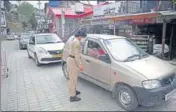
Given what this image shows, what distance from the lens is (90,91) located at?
20.8 feet

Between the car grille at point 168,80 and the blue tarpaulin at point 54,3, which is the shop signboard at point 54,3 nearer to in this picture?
the blue tarpaulin at point 54,3

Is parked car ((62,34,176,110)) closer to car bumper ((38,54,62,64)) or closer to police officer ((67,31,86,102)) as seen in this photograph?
police officer ((67,31,86,102))

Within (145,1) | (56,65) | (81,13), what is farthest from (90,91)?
(81,13)

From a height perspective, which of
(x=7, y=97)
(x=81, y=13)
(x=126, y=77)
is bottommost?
(x=7, y=97)

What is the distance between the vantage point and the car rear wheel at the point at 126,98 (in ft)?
15.6

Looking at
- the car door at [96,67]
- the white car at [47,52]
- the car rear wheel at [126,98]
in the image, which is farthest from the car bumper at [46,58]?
the car rear wheel at [126,98]

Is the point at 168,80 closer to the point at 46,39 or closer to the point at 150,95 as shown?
the point at 150,95

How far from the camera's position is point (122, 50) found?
19.0 feet

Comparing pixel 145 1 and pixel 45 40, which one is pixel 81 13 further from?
pixel 45 40

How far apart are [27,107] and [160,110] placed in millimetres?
3217

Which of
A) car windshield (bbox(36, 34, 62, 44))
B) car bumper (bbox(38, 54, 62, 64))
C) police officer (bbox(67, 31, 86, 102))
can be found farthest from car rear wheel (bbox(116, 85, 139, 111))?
car windshield (bbox(36, 34, 62, 44))

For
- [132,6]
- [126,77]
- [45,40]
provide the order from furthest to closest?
[132,6] → [45,40] → [126,77]

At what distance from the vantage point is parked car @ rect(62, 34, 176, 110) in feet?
15.1

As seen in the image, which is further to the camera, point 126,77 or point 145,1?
point 145,1
